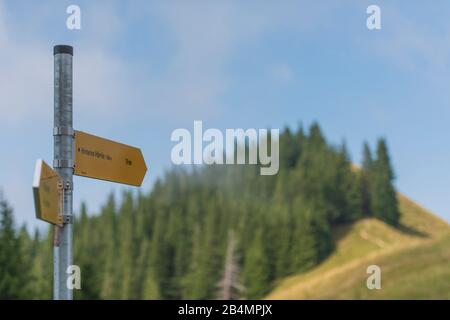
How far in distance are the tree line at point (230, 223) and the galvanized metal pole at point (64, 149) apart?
301 feet

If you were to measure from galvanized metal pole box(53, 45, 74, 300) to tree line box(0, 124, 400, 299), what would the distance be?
301ft

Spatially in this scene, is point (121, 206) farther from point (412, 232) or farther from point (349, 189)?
point (412, 232)

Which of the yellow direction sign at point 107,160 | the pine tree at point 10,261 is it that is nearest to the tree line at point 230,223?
the pine tree at point 10,261

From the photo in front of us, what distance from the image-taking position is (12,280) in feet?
214

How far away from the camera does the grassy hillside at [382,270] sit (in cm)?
7788

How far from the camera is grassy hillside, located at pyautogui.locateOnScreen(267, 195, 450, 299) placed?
255 feet

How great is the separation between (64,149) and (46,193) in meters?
0.78

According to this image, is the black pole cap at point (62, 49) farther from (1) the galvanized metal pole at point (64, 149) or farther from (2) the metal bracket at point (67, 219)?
(2) the metal bracket at point (67, 219)

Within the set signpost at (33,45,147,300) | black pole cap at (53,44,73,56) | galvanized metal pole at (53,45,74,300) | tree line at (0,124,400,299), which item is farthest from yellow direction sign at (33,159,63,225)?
tree line at (0,124,400,299)

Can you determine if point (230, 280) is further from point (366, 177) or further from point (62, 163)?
point (62, 163)

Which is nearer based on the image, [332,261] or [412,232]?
[332,261]

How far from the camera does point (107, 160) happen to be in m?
6.49
